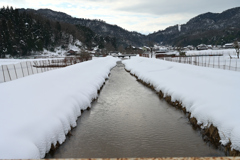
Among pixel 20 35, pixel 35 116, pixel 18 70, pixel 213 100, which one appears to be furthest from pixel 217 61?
pixel 20 35

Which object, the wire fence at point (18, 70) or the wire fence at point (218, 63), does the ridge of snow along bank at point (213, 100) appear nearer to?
the wire fence at point (218, 63)

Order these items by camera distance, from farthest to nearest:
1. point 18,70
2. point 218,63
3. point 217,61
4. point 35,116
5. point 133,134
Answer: point 217,61
point 218,63
point 18,70
point 133,134
point 35,116

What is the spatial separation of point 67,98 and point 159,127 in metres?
6.00

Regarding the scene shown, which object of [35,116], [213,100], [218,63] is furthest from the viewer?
[218,63]

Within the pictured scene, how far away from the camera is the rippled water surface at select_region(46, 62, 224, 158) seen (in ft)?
25.5

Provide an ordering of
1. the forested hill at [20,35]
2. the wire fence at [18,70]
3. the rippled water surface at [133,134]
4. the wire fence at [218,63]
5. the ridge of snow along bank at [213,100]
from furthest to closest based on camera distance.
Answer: the forested hill at [20,35]
the wire fence at [218,63]
the wire fence at [18,70]
the ridge of snow along bank at [213,100]
the rippled water surface at [133,134]

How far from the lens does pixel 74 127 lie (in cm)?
1049

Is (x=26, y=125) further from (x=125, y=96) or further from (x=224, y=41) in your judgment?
(x=224, y=41)

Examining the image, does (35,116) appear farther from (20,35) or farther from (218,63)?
(20,35)

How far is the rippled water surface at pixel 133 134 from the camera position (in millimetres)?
7777

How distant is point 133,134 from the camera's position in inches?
374

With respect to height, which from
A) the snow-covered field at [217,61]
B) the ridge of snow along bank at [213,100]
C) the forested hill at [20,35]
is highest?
the forested hill at [20,35]

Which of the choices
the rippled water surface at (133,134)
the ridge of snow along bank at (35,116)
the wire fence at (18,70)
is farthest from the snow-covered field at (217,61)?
the wire fence at (18,70)

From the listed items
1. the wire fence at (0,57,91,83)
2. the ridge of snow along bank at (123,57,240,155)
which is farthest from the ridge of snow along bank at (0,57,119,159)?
the wire fence at (0,57,91,83)
